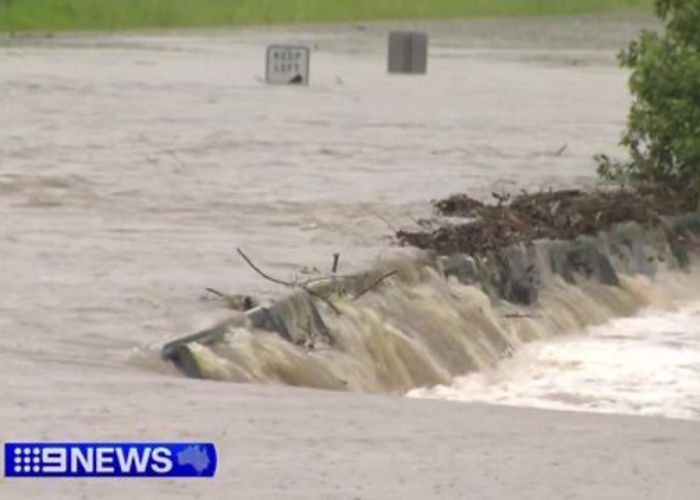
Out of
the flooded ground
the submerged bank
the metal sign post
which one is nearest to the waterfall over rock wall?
the submerged bank

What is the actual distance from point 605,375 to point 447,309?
127 cm

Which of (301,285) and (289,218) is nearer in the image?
(301,285)

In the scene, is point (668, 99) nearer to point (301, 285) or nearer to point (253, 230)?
point (253, 230)

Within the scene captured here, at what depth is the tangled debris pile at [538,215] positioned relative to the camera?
21500 millimetres

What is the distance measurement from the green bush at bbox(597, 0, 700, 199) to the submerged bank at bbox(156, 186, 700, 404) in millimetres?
532

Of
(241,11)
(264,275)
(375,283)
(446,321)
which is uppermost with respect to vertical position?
(264,275)

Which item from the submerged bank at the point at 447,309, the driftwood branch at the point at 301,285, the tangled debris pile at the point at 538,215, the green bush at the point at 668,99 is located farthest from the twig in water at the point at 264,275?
the green bush at the point at 668,99

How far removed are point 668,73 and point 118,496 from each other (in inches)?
578

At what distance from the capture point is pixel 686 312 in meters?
22.6

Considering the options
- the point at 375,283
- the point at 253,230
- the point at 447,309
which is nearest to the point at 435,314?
the point at 447,309

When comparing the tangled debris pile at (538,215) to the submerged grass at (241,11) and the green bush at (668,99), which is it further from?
the submerged grass at (241,11)

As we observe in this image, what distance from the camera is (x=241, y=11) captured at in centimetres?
8725

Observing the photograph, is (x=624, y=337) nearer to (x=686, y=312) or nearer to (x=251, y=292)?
(x=686, y=312)

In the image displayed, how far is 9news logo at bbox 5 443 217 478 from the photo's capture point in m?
11.0
